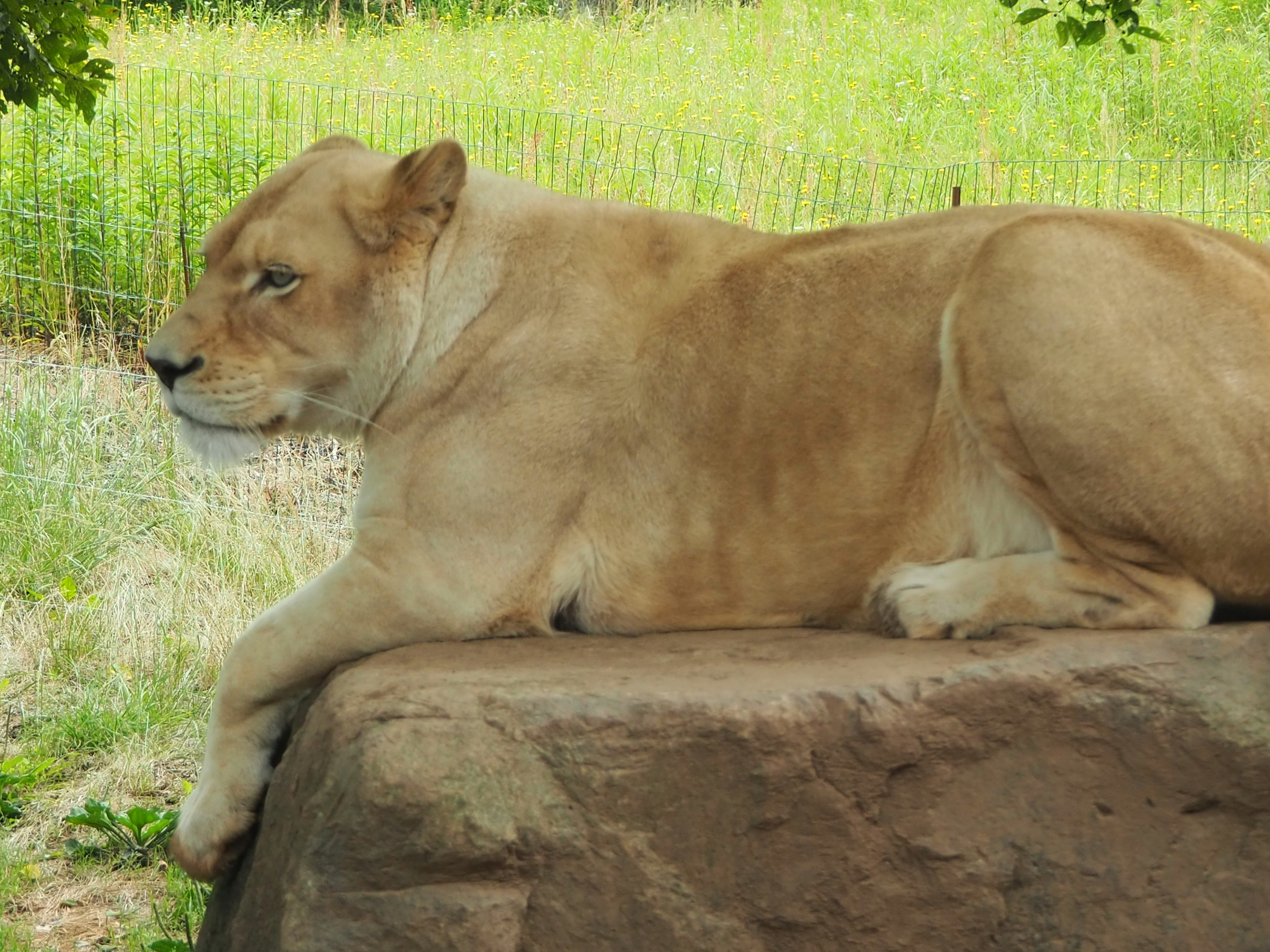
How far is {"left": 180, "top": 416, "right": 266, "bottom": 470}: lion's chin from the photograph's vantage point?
4137mm

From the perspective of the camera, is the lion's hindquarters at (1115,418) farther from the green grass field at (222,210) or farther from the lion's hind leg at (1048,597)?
the green grass field at (222,210)

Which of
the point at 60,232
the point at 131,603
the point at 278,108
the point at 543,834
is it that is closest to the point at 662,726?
the point at 543,834

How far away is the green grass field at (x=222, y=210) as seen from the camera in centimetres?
614

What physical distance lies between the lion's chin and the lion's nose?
12 centimetres

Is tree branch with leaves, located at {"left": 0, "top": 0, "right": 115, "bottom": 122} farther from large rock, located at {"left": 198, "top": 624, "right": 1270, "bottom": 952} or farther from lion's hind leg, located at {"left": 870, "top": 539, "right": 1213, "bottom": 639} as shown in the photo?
lion's hind leg, located at {"left": 870, "top": 539, "right": 1213, "bottom": 639}

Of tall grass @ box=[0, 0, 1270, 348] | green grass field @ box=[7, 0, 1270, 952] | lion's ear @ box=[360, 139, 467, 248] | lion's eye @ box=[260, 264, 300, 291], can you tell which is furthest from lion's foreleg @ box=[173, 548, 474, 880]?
tall grass @ box=[0, 0, 1270, 348]

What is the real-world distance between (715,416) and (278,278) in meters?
1.30

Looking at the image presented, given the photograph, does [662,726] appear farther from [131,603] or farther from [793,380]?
[131,603]

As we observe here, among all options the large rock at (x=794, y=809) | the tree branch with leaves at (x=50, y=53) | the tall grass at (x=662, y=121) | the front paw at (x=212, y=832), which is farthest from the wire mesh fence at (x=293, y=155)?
the front paw at (x=212, y=832)

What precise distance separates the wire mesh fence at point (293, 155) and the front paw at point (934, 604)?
5622 millimetres

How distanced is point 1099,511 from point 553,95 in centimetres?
1214

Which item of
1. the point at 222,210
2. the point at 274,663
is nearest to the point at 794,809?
the point at 274,663

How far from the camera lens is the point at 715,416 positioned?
4.04 metres

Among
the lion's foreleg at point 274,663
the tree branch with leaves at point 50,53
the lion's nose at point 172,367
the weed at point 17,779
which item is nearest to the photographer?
the lion's foreleg at point 274,663
